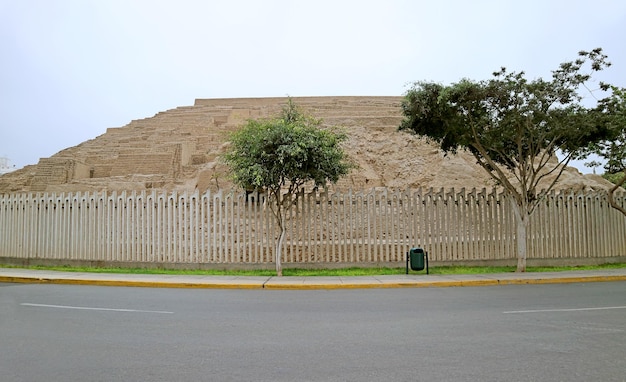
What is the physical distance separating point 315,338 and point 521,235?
33.0 ft

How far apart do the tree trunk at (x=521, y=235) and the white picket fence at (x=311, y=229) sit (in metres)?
0.65

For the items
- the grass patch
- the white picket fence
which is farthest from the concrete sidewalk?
the white picket fence

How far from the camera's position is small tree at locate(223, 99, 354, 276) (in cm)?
1300

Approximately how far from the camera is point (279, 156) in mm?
12883

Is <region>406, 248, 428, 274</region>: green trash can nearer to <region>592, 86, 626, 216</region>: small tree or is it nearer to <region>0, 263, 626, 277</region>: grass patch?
<region>0, 263, 626, 277</region>: grass patch

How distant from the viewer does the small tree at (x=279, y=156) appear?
42.7 ft

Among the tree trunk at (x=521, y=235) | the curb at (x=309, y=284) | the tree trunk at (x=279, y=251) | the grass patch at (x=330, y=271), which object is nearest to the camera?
the curb at (x=309, y=284)

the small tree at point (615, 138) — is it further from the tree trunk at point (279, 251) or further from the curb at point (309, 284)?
the tree trunk at point (279, 251)

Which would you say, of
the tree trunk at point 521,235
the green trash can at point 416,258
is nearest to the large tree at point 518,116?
the tree trunk at point 521,235

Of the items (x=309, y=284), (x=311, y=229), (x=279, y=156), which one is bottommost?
(x=309, y=284)

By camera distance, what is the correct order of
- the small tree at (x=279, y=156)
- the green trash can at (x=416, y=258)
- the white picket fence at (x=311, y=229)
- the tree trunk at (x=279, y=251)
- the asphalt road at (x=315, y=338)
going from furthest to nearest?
the white picket fence at (x=311, y=229), the tree trunk at (x=279, y=251), the green trash can at (x=416, y=258), the small tree at (x=279, y=156), the asphalt road at (x=315, y=338)

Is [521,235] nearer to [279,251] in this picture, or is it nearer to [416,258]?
[416,258]

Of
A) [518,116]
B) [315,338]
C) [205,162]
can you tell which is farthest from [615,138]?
[205,162]

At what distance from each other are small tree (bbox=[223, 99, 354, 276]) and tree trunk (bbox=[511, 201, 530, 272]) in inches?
205
